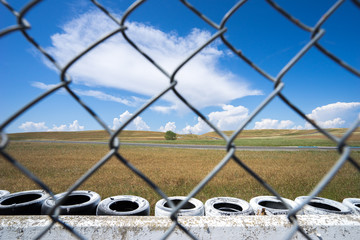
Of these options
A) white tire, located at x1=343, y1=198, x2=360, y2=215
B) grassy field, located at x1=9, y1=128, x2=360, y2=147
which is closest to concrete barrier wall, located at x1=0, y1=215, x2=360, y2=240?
white tire, located at x1=343, y1=198, x2=360, y2=215

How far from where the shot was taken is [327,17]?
2.44ft

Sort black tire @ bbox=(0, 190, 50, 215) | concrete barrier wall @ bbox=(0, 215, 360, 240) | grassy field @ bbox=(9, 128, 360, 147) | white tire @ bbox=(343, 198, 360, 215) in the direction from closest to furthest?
concrete barrier wall @ bbox=(0, 215, 360, 240) < black tire @ bbox=(0, 190, 50, 215) < white tire @ bbox=(343, 198, 360, 215) < grassy field @ bbox=(9, 128, 360, 147)

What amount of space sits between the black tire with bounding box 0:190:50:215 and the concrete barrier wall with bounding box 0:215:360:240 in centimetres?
156

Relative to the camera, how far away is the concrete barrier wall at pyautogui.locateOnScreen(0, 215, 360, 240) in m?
1.61

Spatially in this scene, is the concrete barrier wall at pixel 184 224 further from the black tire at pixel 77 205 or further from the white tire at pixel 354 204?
the white tire at pixel 354 204

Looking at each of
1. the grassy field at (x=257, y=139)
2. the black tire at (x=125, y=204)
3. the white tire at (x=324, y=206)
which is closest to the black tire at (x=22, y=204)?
the black tire at (x=125, y=204)

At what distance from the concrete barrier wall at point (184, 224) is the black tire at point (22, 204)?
1.56 meters

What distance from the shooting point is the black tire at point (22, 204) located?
2.90 meters

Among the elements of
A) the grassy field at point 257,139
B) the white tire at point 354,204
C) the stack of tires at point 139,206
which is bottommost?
the white tire at point 354,204

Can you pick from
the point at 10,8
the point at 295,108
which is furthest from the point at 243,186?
the point at 10,8

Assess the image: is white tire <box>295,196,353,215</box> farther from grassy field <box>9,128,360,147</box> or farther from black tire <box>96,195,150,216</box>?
grassy field <box>9,128,360,147</box>

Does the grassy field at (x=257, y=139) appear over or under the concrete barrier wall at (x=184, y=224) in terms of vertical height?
over

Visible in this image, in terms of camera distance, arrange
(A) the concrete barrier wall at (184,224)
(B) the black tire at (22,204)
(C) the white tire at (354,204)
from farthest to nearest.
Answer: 1. (C) the white tire at (354,204)
2. (B) the black tire at (22,204)
3. (A) the concrete barrier wall at (184,224)

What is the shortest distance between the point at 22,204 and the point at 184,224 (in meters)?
2.72
